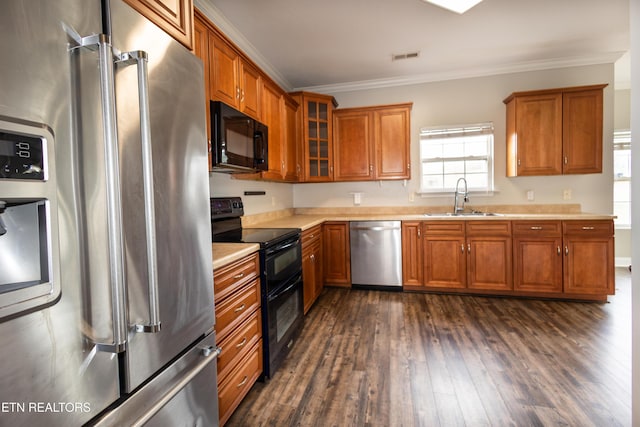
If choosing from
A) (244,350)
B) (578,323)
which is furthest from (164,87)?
(578,323)

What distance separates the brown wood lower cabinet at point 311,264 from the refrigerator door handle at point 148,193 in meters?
2.01

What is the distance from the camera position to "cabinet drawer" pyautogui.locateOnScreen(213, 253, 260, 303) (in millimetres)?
1470

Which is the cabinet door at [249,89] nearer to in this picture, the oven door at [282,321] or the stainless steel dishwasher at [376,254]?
the oven door at [282,321]

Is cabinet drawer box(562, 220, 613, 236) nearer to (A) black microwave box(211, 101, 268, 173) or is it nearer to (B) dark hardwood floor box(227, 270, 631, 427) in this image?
(B) dark hardwood floor box(227, 270, 631, 427)

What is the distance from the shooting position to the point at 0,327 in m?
0.57

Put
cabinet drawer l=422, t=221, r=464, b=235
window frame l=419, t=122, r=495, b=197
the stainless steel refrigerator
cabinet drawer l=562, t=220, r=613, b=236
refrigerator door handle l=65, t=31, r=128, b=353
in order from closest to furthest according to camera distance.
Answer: the stainless steel refrigerator, refrigerator door handle l=65, t=31, r=128, b=353, cabinet drawer l=562, t=220, r=613, b=236, cabinet drawer l=422, t=221, r=464, b=235, window frame l=419, t=122, r=495, b=197

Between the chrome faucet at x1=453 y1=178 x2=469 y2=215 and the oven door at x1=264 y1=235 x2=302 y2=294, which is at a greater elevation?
the chrome faucet at x1=453 y1=178 x2=469 y2=215

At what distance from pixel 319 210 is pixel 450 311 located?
7.12 feet

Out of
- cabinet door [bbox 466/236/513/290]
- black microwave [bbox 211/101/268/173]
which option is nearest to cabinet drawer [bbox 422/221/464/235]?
cabinet door [bbox 466/236/513/290]

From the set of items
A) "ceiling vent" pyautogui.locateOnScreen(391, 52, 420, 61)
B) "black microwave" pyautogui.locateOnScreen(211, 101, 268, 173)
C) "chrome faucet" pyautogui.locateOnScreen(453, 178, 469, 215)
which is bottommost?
"chrome faucet" pyautogui.locateOnScreen(453, 178, 469, 215)

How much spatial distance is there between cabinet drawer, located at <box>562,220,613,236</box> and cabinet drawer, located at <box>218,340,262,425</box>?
3.31m

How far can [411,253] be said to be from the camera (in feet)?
12.1

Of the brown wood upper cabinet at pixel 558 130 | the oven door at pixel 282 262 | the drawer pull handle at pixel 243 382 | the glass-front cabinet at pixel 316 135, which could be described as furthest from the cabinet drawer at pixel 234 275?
the brown wood upper cabinet at pixel 558 130

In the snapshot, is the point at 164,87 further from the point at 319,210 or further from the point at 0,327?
the point at 319,210
